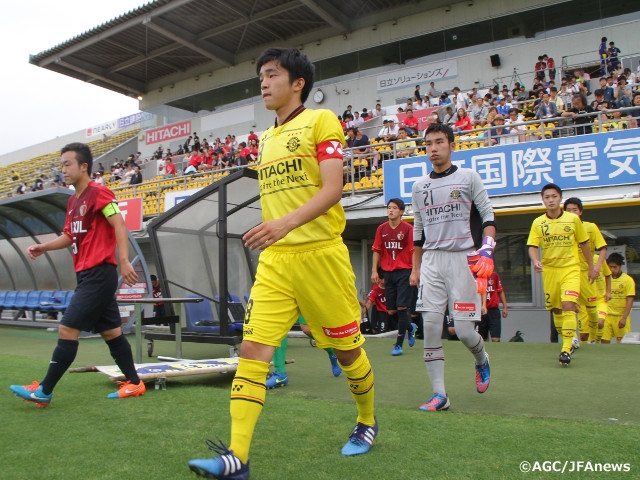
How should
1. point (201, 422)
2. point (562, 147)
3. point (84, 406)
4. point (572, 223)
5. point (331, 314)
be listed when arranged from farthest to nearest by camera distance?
point (562, 147) → point (572, 223) → point (84, 406) → point (201, 422) → point (331, 314)

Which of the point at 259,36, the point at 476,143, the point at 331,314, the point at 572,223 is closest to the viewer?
the point at 331,314

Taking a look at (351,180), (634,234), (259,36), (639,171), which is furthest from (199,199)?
(259,36)

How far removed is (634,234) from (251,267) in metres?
8.59

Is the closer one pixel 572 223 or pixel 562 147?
pixel 572 223

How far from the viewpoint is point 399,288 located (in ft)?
26.1

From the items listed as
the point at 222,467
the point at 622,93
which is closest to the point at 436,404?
the point at 222,467

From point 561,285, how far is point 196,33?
23.2 m

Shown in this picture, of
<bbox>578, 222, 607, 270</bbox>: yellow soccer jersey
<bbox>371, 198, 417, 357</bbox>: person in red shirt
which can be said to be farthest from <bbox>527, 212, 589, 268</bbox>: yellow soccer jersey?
<bbox>371, 198, 417, 357</bbox>: person in red shirt

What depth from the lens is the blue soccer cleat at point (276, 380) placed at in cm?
532

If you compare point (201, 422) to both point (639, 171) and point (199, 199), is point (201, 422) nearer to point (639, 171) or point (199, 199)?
point (199, 199)

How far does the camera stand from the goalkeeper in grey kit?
4348 millimetres

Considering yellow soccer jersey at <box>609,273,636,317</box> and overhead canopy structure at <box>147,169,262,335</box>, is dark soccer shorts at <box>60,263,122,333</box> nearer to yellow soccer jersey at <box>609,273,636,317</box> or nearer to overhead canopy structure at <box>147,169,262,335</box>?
overhead canopy structure at <box>147,169,262,335</box>

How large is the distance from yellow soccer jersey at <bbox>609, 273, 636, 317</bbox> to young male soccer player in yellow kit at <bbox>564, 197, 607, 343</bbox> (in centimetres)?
103

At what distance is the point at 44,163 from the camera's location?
36281 mm
